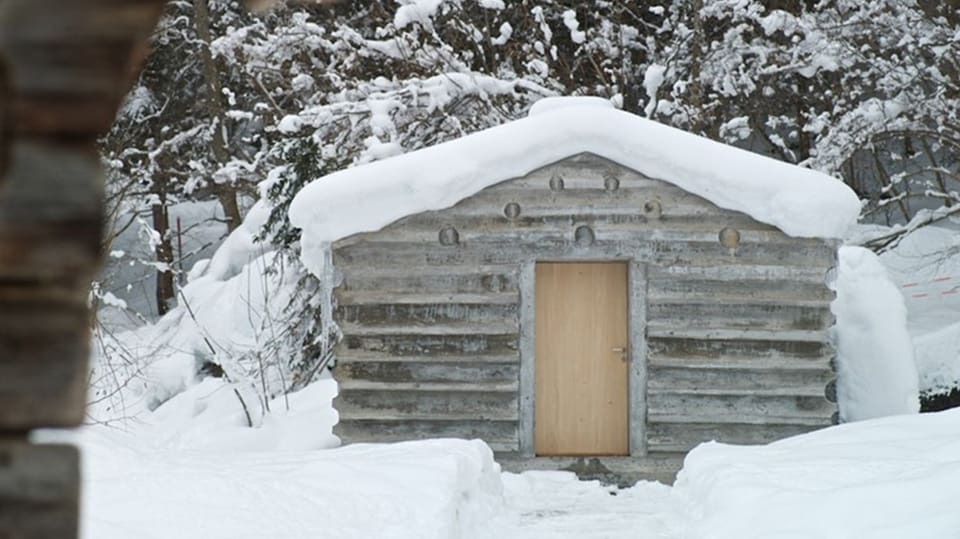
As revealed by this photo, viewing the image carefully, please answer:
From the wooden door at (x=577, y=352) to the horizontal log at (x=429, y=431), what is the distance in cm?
33

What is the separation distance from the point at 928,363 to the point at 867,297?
283 cm

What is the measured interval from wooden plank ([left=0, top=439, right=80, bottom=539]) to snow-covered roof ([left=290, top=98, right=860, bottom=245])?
1086cm

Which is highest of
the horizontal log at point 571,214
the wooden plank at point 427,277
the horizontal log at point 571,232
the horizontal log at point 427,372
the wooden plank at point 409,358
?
the horizontal log at point 571,214

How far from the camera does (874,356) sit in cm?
1370

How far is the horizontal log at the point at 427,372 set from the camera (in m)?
12.7

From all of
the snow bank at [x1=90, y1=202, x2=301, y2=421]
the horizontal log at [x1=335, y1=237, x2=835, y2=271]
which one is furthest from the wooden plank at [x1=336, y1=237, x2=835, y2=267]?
the snow bank at [x1=90, y1=202, x2=301, y2=421]

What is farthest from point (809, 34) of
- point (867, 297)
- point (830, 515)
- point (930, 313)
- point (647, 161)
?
point (830, 515)

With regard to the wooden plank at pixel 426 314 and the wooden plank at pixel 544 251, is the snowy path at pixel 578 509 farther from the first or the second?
the wooden plank at pixel 544 251

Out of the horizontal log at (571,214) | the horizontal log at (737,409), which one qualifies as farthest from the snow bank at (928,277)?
the horizontal log at (571,214)

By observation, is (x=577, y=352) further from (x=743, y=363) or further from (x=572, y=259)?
(x=743, y=363)

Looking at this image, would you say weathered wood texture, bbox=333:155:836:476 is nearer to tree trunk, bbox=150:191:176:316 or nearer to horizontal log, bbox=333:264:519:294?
horizontal log, bbox=333:264:519:294

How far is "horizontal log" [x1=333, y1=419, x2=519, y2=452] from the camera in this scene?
1266cm

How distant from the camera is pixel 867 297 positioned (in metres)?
14.3

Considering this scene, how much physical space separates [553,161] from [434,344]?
2.06 meters
